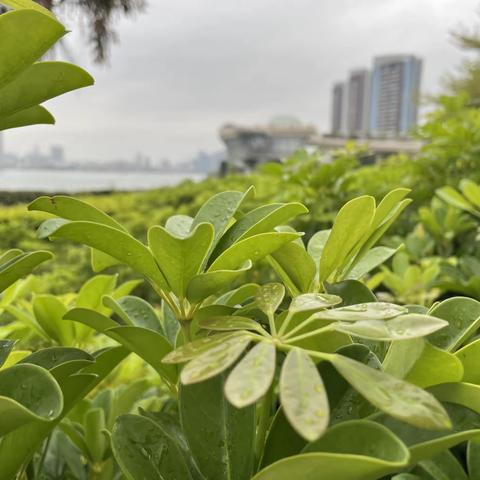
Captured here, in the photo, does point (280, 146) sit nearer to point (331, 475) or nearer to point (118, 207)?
point (118, 207)

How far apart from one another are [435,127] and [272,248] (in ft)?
5.81

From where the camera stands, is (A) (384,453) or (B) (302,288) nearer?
(A) (384,453)

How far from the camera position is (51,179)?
838cm

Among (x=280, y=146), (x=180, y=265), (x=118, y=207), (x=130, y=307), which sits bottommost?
(x=280, y=146)

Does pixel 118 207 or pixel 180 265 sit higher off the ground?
pixel 180 265

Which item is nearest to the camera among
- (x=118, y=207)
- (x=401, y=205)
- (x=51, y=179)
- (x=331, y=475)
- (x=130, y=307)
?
(x=331, y=475)

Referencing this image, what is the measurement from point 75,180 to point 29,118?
999 cm

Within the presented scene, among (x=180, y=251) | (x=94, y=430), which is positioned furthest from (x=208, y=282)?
(x=94, y=430)

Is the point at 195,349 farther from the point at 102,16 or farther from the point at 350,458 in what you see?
the point at 102,16

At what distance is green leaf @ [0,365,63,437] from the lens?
325 millimetres

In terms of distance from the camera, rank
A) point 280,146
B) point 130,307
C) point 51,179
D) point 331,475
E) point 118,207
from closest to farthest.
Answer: point 331,475
point 130,307
point 118,207
point 51,179
point 280,146

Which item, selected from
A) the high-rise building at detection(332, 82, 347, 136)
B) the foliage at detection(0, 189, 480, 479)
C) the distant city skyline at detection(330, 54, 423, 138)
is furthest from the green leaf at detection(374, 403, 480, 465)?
the high-rise building at detection(332, 82, 347, 136)

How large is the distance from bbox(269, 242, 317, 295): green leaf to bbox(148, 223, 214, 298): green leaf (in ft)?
0.30

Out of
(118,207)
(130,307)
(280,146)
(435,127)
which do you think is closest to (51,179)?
(118,207)
